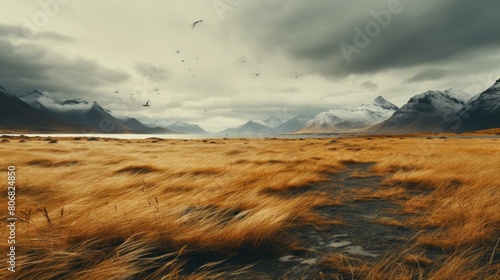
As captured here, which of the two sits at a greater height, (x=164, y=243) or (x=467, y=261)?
(x=164, y=243)

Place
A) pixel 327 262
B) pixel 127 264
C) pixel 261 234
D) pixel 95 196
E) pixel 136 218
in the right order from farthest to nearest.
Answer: pixel 95 196 < pixel 136 218 < pixel 261 234 < pixel 327 262 < pixel 127 264

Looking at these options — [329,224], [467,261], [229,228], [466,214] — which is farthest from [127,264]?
[466,214]

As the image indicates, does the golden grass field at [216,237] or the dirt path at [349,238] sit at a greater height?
the golden grass field at [216,237]

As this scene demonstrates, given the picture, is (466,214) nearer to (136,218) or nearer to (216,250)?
(216,250)

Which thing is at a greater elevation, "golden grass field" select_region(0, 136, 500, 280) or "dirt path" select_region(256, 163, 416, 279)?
"golden grass field" select_region(0, 136, 500, 280)

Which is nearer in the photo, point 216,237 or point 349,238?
point 216,237

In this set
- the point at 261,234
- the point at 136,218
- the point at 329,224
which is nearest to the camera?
the point at 261,234

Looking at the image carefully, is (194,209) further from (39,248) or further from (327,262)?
(327,262)

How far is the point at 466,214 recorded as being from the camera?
3.86 meters

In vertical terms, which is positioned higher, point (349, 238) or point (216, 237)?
point (216, 237)

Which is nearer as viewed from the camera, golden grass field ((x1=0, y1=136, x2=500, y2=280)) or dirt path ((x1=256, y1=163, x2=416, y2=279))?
golden grass field ((x1=0, y1=136, x2=500, y2=280))

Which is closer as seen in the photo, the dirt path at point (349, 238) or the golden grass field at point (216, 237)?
the golden grass field at point (216, 237)

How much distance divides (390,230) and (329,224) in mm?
827

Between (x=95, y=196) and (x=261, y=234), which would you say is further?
(x=95, y=196)
